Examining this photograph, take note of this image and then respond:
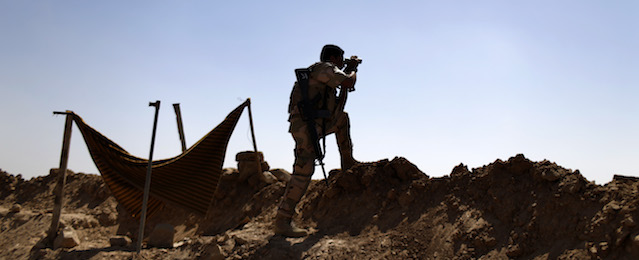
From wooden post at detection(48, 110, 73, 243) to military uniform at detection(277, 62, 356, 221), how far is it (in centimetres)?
288

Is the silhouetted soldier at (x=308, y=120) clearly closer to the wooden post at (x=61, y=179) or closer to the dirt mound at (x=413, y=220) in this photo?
the dirt mound at (x=413, y=220)

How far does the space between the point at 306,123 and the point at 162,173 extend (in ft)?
7.08

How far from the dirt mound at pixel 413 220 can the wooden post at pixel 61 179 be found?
258 millimetres

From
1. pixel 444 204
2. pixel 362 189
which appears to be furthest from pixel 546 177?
pixel 362 189

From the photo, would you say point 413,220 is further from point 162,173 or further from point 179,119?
point 179,119

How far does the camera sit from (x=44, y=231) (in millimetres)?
6645

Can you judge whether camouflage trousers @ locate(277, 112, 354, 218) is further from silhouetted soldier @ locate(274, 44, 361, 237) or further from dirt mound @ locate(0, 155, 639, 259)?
dirt mound @ locate(0, 155, 639, 259)

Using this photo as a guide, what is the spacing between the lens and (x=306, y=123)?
17.7ft

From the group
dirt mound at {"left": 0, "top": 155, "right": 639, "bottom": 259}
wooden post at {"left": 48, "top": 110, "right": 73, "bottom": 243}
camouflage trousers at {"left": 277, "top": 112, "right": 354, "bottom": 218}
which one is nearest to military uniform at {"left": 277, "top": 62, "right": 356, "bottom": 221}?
camouflage trousers at {"left": 277, "top": 112, "right": 354, "bottom": 218}

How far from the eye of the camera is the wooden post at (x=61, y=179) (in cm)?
588

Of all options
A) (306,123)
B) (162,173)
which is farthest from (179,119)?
(306,123)

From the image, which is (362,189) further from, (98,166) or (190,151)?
(98,166)

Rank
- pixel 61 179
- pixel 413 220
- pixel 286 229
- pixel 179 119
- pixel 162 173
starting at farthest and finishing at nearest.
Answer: pixel 179 119, pixel 162 173, pixel 61 179, pixel 286 229, pixel 413 220

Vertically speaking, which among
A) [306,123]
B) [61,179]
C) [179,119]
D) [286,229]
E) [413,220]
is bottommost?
[286,229]
